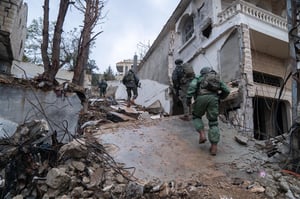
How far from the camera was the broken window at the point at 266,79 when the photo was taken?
988 cm

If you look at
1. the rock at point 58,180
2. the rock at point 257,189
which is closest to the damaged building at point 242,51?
the rock at point 257,189

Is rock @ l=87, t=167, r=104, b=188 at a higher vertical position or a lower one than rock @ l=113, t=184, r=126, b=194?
higher

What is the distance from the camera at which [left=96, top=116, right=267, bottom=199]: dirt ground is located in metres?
2.96

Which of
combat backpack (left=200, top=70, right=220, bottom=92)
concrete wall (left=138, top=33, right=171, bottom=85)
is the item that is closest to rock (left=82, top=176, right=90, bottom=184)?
combat backpack (left=200, top=70, right=220, bottom=92)

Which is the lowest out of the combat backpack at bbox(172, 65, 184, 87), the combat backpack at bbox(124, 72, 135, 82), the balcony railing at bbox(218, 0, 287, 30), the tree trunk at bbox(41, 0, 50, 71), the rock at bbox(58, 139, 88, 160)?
the rock at bbox(58, 139, 88, 160)

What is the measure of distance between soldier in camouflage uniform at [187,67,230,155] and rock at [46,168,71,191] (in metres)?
2.34

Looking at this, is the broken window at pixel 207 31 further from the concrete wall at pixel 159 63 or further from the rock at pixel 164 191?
the rock at pixel 164 191

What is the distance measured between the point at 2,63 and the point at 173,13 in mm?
8417

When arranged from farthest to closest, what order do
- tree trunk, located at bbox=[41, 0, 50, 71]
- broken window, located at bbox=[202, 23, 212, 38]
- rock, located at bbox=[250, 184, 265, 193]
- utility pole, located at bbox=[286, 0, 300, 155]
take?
broken window, located at bbox=[202, 23, 212, 38] < tree trunk, located at bbox=[41, 0, 50, 71] < utility pole, located at bbox=[286, 0, 300, 155] < rock, located at bbox=[250, 184, 265, 193]

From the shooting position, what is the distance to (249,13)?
8.50 metres

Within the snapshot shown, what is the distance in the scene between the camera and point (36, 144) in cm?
318

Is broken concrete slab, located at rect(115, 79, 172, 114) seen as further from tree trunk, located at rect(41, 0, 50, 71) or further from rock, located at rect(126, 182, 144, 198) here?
rock, located at rect(126, 182, 144, 198)

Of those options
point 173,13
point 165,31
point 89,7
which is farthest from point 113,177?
point 165,31

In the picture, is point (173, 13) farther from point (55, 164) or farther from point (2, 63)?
point (55, 164)
